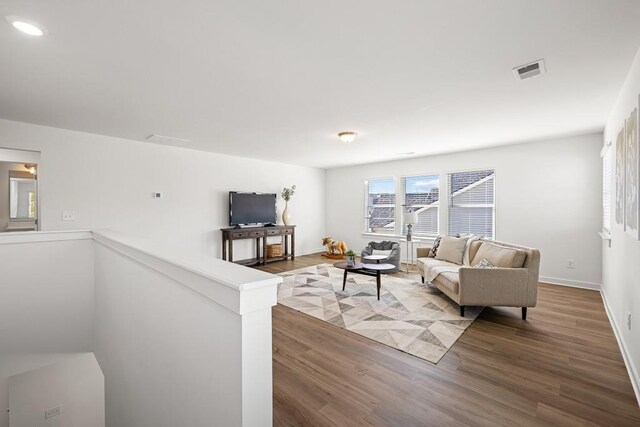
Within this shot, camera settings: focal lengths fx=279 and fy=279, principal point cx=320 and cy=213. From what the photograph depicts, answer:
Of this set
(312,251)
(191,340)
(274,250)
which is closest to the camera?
(191,340)

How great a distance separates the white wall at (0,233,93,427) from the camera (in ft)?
8.63

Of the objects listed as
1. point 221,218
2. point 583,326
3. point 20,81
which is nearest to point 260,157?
point 221,218

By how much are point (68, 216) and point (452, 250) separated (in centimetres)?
574

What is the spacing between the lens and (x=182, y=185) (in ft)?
17.0

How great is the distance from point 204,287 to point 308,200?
6.50 meters

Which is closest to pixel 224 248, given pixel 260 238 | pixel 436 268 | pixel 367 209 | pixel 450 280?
pixel 260 238

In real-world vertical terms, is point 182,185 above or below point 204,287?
above

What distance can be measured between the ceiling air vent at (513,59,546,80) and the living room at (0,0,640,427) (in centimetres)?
4

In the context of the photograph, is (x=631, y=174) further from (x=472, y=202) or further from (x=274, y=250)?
(x=274, y=250)

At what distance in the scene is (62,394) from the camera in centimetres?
308

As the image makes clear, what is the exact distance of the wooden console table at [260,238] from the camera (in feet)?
18.2

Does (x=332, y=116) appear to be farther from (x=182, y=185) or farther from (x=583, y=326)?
(x=583, y=326)

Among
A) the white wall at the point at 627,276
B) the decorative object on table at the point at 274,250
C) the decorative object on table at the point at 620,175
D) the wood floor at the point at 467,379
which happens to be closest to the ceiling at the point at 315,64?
the white wall at the point at 627,276

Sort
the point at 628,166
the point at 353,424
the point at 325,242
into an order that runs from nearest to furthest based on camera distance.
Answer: the point at 353,424
the point at 628,166
the point at 325,242
